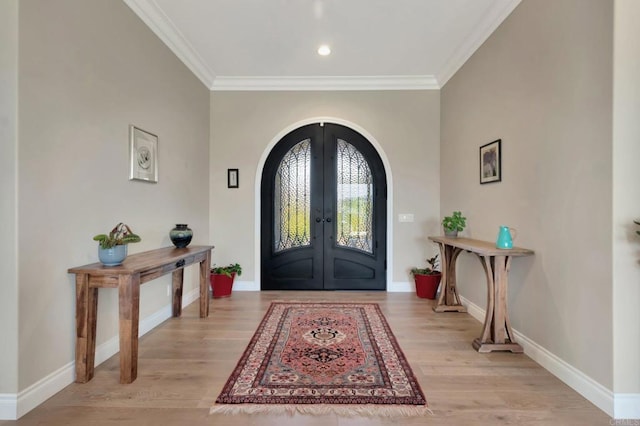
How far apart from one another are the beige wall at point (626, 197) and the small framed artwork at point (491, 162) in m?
1.11

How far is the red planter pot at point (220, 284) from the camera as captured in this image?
3.99 meters

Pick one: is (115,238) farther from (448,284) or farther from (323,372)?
(448,284)

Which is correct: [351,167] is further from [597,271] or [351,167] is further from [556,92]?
[597,271]

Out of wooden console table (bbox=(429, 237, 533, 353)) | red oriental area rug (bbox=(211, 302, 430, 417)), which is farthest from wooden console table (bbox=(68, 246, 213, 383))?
wooden console table (bbox=(429, 237, 533, 353))

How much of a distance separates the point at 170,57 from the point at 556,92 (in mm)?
3500

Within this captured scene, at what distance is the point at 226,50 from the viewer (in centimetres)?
349

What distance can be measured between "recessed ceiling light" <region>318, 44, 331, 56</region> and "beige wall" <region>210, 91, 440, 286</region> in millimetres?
794

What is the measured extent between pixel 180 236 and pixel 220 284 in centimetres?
121

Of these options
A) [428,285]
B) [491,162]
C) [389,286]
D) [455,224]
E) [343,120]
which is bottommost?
[389,286]

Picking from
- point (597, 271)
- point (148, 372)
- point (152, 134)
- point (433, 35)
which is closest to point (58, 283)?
point (148, 372)

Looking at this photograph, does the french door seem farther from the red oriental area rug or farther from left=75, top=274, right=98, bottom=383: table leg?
left=75, top=274, right=98, bottom=383: table leg

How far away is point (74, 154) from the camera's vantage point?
204cm

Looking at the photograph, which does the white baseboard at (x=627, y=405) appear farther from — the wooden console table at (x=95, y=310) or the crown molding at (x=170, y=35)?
the crown molding at (x=170, y=35)

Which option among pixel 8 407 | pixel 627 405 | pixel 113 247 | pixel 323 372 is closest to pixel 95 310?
pixel 113 247
